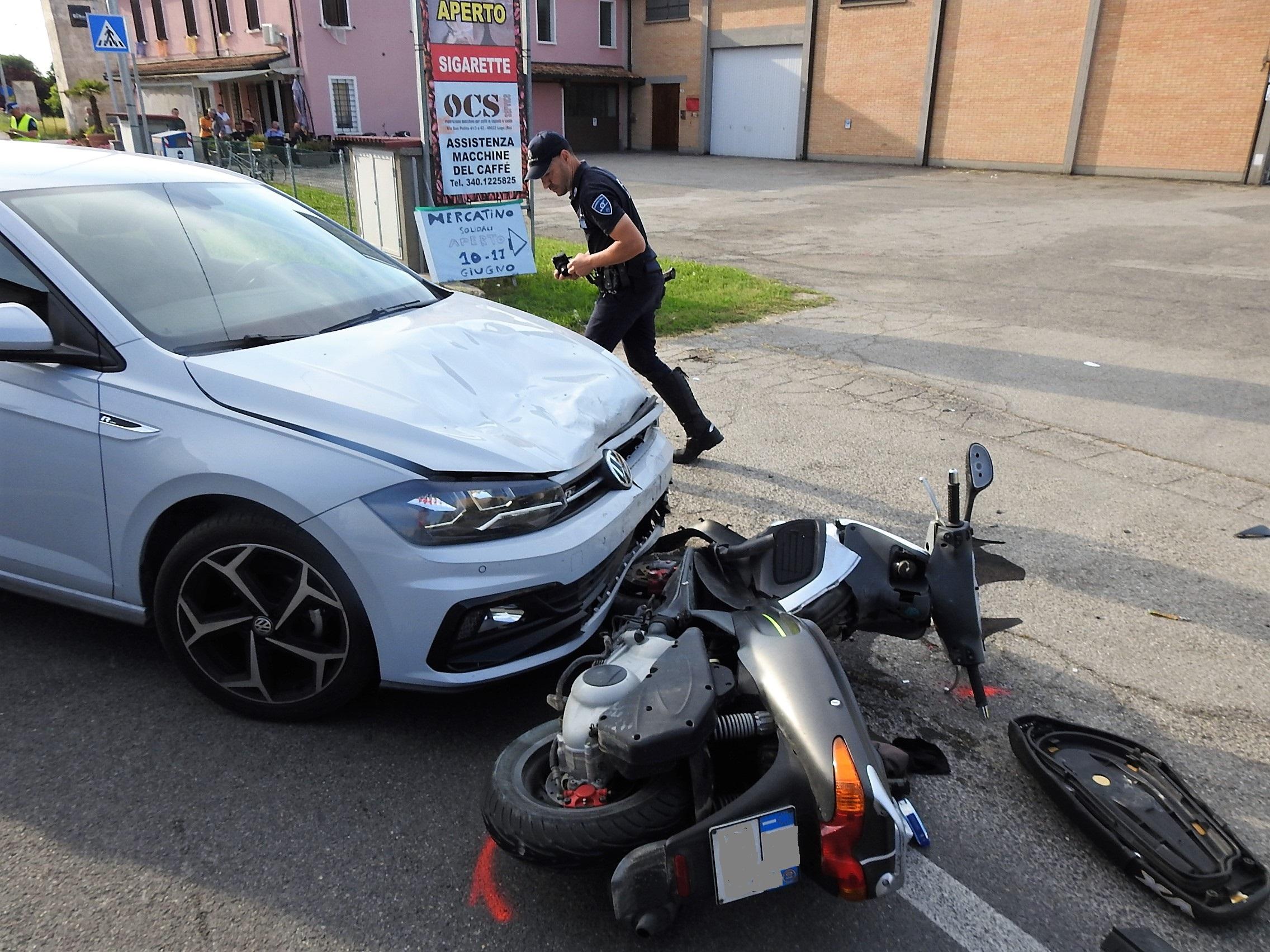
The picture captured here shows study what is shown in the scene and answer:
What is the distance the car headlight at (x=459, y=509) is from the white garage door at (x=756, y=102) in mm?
35867

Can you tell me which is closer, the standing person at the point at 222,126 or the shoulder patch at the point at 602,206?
the shoulder patch at the point at 602,206

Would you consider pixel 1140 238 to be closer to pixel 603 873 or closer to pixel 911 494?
pixel 911 494

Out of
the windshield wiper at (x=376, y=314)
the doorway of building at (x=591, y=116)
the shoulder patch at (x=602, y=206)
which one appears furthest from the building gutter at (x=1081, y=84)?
the windshield wiper at (x=376, y=314)

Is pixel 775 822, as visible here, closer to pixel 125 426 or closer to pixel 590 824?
pixel 590 824

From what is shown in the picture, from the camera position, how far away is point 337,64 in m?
35.8

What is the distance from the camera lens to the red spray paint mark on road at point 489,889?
94.7 inches

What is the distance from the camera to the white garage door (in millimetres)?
35719

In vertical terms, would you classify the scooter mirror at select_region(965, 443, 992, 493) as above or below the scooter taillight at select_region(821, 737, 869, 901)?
above

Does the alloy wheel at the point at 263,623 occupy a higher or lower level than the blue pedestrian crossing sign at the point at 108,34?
lower

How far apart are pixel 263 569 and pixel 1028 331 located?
829cm

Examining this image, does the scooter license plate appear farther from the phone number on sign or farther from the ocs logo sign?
the ocs logo sign

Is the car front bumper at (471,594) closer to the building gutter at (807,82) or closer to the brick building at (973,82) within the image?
the brick building at (973,82)

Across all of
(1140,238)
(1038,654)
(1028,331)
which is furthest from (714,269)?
(1038,654)

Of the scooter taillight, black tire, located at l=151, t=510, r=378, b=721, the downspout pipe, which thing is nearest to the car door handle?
black tire, located at l=151, t=510, r=378, b=721
